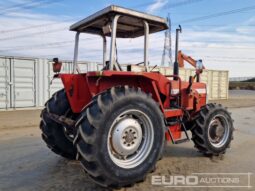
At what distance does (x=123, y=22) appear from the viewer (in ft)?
16.6

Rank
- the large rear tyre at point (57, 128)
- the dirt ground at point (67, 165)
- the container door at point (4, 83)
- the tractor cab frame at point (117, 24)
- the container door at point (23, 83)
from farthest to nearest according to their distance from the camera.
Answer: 1. the container door at point (23, 83)
2. the container door at point (4, 83)
3. the large rear tyre at point (57, 128)
4. the tractor cab frame at point (117, 24)
5. the dirt ground at point (67, 165)

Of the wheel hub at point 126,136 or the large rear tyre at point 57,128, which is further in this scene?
the large rear tyre at point 57,128

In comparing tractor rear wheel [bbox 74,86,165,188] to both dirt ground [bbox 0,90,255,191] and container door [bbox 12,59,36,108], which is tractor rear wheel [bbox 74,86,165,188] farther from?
container door [bbox 12,59,36,108]

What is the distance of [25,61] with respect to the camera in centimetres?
1402

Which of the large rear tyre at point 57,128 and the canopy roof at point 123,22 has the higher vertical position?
the canopy roof at point 123,22

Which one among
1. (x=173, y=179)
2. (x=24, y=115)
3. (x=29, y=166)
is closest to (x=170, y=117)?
(x=173, y=179)

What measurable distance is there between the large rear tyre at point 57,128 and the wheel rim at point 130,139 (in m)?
1.46

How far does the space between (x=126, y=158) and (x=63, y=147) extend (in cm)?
157

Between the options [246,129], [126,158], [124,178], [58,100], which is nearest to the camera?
[124,178]

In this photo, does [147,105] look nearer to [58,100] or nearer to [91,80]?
[91,80]

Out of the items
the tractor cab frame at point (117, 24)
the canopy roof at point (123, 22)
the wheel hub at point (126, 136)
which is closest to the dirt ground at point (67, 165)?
the wheel hub at point (126, 136)

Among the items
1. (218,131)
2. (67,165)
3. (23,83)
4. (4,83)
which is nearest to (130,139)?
(67,165)

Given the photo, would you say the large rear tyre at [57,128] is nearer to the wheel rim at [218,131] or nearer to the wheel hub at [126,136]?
the wheel hub at [126,136]

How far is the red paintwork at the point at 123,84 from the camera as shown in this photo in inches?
176
